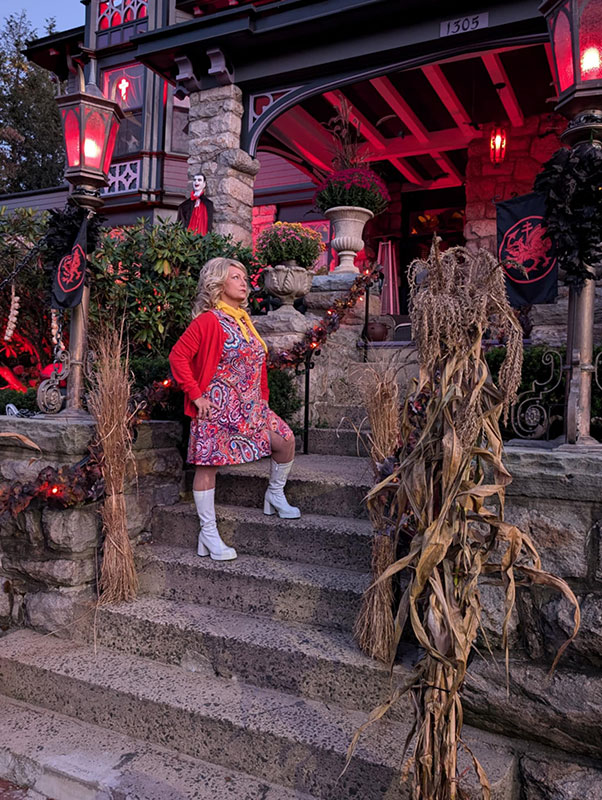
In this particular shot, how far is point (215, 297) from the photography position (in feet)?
12.5

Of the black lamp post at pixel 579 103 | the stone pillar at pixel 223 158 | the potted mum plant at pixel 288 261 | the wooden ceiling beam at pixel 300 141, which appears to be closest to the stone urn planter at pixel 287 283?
the potted mum plant at pixel 288 261

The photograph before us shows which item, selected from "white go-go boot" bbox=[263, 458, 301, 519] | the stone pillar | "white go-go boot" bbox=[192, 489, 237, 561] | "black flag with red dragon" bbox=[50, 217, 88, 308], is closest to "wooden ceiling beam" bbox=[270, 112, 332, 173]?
the stone pillar

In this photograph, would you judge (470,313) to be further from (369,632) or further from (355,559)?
(355,559)

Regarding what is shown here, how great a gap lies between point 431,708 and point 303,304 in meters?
5.24

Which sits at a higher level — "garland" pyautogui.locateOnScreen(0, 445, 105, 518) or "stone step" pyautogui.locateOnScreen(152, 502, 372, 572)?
"garland" pyautogui.locateOnScreen(0, 445, 105, 518)

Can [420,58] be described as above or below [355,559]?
above

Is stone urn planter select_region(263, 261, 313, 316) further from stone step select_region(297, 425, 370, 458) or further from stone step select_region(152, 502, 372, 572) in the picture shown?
stone step select_region(152, 502, 372, 572)

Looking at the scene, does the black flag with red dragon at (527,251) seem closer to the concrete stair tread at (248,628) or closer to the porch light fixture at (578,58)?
the porch light fixture at (578,58)

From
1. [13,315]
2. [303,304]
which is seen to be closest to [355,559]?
[13,315]

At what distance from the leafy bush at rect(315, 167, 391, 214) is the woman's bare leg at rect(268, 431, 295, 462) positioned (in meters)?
4.10

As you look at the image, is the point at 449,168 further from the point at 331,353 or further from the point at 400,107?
the point at 331,353

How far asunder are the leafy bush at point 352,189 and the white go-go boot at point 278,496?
418 centimetres

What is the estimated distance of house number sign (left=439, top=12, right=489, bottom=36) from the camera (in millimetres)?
7074

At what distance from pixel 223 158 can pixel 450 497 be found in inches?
305
